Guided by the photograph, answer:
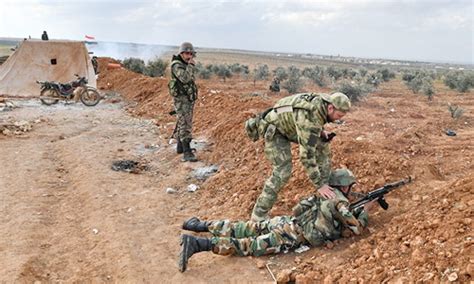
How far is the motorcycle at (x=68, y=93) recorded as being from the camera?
13273 millimetres

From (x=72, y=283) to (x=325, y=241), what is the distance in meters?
2.31

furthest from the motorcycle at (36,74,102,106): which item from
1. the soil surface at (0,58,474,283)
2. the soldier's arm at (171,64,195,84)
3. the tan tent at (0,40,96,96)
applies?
the soldier's arm at (171,64,195,84)

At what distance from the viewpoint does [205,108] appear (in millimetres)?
10633

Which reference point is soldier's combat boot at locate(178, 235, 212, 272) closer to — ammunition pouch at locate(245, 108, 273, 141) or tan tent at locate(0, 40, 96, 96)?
ammunition pouch at locate(245, 108, 273, 141)

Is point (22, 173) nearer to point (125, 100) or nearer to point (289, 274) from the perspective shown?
point (289, 274)

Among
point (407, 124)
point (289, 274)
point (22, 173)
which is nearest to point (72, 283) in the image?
point (289, 274)

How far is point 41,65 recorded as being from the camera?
1505 cm

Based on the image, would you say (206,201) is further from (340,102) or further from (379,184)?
(340,102)

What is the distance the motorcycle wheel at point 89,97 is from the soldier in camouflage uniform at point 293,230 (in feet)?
32.6

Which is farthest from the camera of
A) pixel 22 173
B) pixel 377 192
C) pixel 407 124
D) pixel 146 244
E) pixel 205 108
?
pixel 205 108

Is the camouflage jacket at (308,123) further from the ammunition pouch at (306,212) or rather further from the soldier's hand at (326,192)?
the ammunition pouch at (306,212)

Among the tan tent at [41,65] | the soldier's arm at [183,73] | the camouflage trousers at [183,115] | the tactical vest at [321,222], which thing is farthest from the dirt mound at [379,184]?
the tan tent at [41,65]

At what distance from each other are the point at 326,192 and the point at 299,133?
1.94 ft

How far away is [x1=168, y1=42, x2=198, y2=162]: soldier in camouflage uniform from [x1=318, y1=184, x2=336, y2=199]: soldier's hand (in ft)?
→ 11.9
